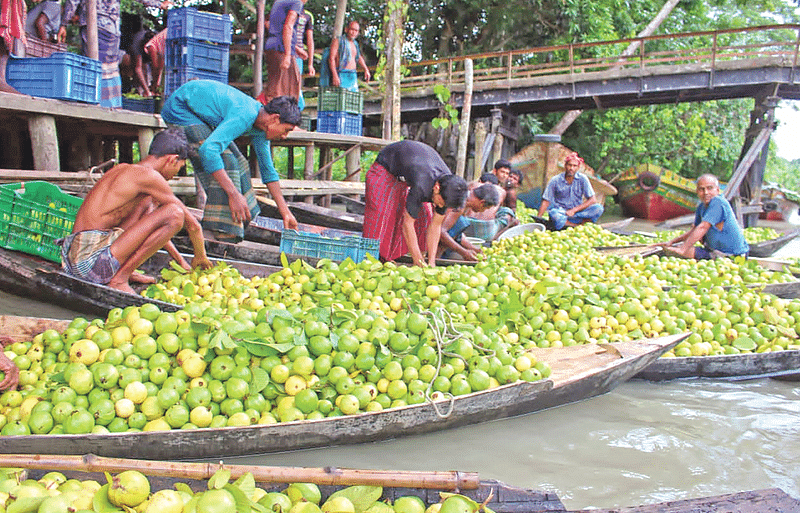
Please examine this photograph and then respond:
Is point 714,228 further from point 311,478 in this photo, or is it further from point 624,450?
point 311,478

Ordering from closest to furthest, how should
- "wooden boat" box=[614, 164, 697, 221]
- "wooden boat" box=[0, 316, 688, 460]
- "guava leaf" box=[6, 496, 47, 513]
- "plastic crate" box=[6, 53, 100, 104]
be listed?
"guava leaf" box=[6, 496, 47, 513], "wooden boat" box=[0, 316, 688, 460], "plastic crate" box=[6, 53, 100, 104], "wooden boat" box=[614, 164, 697, 221]

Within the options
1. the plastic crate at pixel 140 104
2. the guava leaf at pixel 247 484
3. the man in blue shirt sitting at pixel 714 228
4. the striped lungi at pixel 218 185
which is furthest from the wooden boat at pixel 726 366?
the plastic crate at pixel 140 104

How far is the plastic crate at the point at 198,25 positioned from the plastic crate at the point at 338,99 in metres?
2.62

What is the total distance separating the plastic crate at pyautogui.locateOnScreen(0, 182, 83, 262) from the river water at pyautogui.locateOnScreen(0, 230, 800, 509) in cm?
277

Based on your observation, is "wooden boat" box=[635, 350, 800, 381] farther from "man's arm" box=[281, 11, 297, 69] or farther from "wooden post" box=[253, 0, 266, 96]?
"wooden post" box=[253, 0, 266, 96]

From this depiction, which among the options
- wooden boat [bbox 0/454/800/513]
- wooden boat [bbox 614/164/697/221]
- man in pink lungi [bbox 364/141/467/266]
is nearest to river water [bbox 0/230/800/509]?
wooden boat [bbox 0/454/800/513]

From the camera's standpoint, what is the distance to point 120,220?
4.13m

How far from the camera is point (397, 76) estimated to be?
888 cm

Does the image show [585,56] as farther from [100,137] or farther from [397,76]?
[100,137]

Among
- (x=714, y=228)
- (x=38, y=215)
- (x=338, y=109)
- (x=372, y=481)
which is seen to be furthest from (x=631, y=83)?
(x=372, y=481)

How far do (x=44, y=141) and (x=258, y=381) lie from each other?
4.20 m

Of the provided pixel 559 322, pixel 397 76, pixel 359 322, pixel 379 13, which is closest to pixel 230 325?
pixel 359 322

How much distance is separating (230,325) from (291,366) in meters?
0.30

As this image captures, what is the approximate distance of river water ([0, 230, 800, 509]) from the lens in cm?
258
